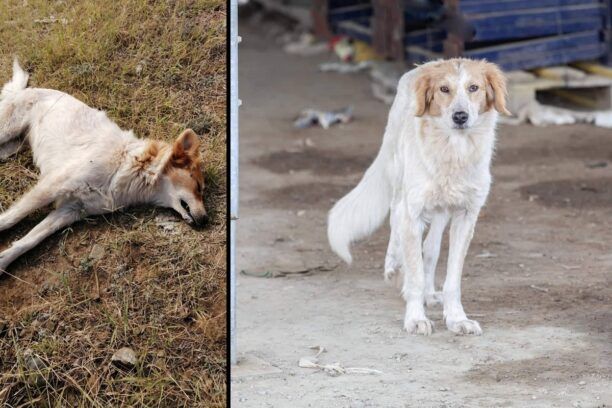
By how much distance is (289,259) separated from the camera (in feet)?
24.5

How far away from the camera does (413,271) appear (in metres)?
6.03

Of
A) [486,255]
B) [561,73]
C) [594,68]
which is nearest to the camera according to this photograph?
[486,255]

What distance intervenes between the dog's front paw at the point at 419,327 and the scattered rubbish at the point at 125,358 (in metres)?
1.86

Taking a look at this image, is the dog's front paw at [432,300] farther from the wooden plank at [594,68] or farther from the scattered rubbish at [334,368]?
the wooden plank at [594,68]

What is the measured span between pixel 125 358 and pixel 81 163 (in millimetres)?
757

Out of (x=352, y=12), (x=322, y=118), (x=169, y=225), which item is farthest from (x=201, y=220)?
(x=352, y=12)

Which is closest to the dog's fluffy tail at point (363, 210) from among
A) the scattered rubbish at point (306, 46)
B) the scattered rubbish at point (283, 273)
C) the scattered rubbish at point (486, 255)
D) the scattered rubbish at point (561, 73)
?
the scattered rubbish at point (283, 273)

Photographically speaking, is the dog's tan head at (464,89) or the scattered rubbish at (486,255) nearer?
the dog's tan head at (464,89)

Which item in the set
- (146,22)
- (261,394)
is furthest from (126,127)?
(261,394)

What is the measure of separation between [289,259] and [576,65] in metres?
5.52

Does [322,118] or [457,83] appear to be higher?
[457,83]

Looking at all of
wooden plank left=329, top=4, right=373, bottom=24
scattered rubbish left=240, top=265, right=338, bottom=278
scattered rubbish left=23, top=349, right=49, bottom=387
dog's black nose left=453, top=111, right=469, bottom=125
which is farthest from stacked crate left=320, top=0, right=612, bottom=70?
scattered rubbish left=23, top=349, right=49, bottom=387

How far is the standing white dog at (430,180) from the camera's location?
5551 mm

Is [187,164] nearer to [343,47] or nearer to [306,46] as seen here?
[343,47]
